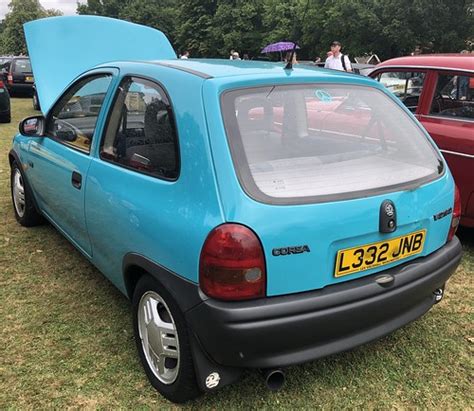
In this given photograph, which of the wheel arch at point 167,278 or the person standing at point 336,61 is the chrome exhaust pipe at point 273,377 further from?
the person standing at point 336,61

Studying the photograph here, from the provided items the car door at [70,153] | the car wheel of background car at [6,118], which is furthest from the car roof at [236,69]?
the car wheel of background car at [6,118]

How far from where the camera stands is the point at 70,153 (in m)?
3.17

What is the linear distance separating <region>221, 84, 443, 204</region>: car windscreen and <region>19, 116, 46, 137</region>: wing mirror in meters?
2.17

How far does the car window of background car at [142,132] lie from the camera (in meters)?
2.27

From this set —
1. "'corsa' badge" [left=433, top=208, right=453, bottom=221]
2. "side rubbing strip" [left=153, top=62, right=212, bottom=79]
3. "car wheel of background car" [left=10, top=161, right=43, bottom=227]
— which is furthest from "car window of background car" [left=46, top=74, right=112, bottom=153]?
"'corsa' badge" [left=433, top=208, right=453, bottom=221]

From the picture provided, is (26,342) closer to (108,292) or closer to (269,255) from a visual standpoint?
(108,292)

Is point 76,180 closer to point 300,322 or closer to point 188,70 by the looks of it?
point 188,70

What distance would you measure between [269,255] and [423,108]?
320cm

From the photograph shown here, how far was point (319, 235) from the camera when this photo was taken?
2012 mm

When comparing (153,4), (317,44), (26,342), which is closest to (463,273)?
(26,342)

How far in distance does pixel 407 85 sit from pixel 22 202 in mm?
3899

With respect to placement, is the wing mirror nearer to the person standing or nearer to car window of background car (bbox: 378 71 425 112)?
car window of background car (bbox: 378 71 425 112)

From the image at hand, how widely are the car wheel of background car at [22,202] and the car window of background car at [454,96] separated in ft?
12.2

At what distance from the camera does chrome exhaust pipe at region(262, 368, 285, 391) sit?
6.81 feet
